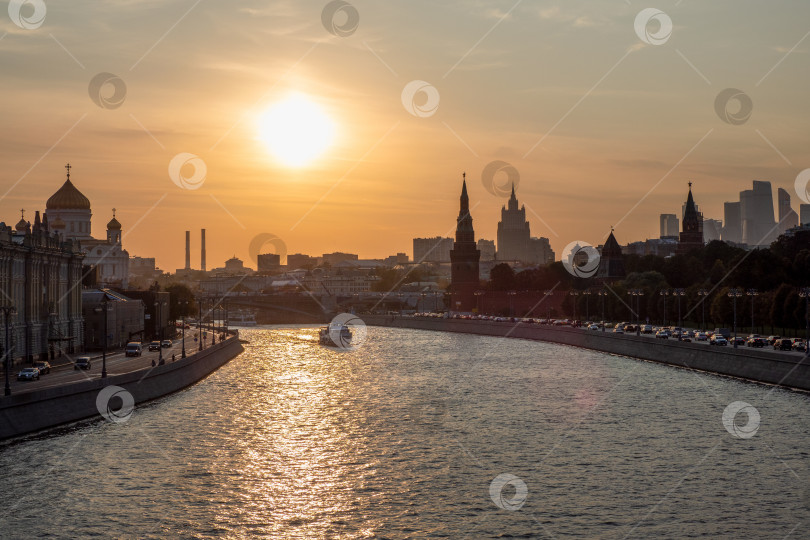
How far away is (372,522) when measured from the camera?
3219 cm

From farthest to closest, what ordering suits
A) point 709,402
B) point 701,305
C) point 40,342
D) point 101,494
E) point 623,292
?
point 623,292, point 701,305, point 40,342, point 709,402, point 101,494

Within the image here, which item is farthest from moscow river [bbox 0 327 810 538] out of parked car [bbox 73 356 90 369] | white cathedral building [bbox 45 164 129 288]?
white cathedral building [bbox 45 164 129 288]

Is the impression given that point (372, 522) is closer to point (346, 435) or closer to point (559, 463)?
point (559, 463)

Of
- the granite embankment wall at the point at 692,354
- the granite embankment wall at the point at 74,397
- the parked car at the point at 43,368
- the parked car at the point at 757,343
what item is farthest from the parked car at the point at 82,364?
the parked car at the point at 757,343

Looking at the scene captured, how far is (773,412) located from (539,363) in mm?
37763

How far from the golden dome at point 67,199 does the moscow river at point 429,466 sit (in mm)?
101888

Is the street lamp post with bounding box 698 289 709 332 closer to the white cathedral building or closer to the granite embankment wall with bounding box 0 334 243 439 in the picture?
the granite embankment wall with bounding box 0 334 243 439

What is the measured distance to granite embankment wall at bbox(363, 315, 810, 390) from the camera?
2456 inches

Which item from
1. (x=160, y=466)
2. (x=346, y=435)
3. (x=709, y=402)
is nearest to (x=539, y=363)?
(x=709, y=402)

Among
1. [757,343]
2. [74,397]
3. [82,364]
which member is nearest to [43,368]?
[82,364]

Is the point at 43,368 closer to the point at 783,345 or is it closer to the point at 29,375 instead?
the point at 29,375

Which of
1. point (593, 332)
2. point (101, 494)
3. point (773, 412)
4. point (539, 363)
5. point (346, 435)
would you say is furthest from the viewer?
point (593, 332)

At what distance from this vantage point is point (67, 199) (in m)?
160

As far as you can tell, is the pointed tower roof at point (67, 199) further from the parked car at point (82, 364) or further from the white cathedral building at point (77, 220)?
the parked car at point (82, 364)
